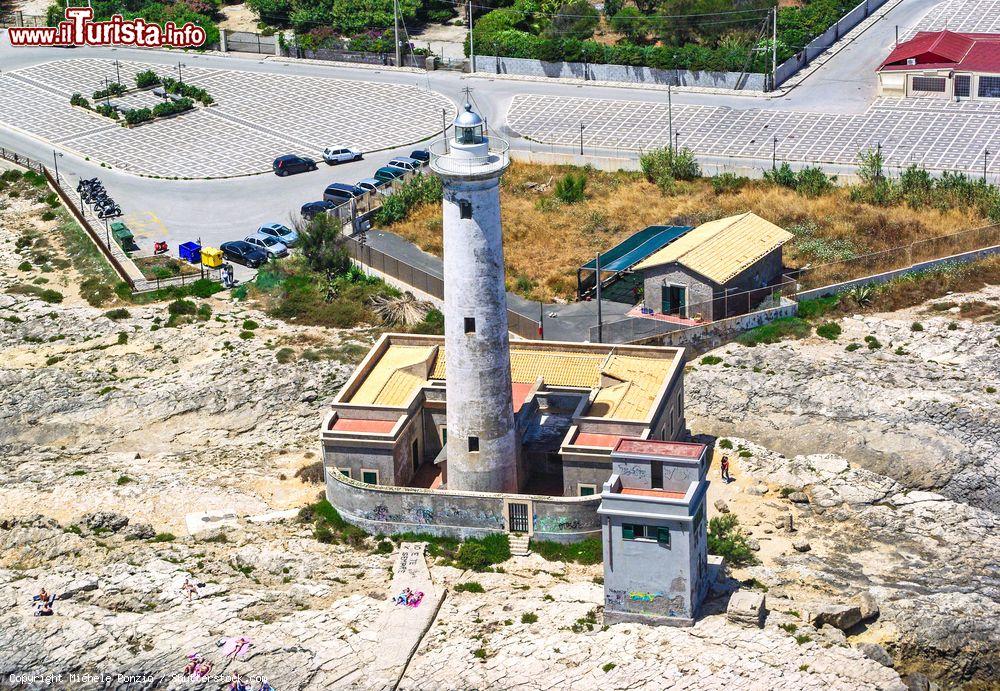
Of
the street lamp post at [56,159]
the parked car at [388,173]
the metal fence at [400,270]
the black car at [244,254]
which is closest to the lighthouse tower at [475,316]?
the metal fence at [400,270]

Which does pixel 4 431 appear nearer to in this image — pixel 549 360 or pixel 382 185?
pixel 549 360

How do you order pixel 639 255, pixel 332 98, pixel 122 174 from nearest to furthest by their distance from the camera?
pixel 639 255 < pixel 122 174 < pixel 332 98

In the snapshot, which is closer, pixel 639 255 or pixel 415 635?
pixel 415 635

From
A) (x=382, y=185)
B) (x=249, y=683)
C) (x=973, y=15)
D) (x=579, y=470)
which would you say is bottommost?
(x=249, y=683)

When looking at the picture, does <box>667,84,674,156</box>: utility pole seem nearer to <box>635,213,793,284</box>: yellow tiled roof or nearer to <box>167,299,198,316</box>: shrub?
<box>635,213,793,284</box>: yellow tiled roof

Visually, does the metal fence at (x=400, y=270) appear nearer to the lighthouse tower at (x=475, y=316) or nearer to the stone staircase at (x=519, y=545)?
the lighthouse tower at (x=475, y=316)

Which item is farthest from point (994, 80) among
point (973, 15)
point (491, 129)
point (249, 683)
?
point (249, 683)

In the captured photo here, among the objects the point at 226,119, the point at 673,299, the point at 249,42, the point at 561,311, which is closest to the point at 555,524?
the point at 673,299
